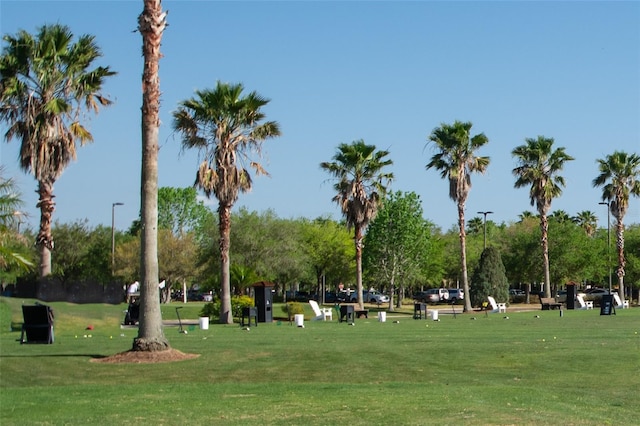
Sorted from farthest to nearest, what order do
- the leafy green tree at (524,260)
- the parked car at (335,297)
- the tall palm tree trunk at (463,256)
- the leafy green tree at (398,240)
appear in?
the parked car at (335,297)
the leafy green tree at (524,260)
the leafy green tree at (398,240)
the tall palm tree trunk at (463,256)

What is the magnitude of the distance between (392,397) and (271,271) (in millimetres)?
55464

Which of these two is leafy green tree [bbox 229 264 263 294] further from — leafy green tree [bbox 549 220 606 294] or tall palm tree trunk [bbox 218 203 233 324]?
leafy green tree [bbox 549 220 606 294]

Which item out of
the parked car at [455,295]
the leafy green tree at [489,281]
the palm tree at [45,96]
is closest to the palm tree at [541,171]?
the leafy green tree at [489,281]

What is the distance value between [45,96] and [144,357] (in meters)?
18.8

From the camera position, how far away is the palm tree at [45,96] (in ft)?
112

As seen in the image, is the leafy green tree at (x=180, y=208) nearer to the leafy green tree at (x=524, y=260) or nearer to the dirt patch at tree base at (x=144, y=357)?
the leafy green tree at (x=524, y=260)

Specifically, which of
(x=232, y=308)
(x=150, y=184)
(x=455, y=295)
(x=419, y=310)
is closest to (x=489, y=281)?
(x=419, y=310)

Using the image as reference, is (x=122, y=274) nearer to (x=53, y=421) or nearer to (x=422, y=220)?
(x=422, y=220)

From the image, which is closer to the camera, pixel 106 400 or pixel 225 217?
pixel 106 400

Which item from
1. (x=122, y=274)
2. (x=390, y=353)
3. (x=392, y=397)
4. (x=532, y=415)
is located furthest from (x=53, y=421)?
(x=122, y=274)

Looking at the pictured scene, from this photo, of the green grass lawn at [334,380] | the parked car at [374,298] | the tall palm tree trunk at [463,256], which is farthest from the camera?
the parked car at [374,298]

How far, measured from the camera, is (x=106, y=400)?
45.8 ft

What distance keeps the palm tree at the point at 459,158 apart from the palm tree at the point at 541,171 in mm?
8925

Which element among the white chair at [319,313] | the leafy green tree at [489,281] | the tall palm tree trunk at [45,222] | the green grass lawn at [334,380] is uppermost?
the tall palm tree trunk at [45,222]
